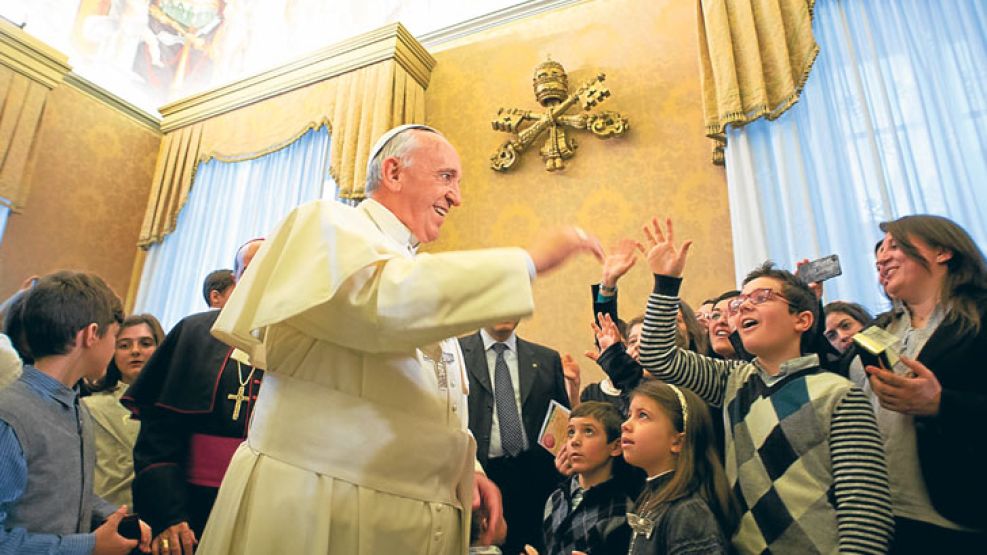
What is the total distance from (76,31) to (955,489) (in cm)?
740

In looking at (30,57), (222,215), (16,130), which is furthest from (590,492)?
(30,57)

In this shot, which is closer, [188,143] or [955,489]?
[955,489]

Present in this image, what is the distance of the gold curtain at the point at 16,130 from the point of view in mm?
5230

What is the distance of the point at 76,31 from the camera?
6164 millimetres

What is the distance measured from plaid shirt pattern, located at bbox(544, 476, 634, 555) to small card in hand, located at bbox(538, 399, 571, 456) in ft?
0.50

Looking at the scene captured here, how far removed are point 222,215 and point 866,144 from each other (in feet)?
17.1

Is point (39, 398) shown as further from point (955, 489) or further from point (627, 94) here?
point (627, 94)

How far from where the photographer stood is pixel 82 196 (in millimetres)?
5969

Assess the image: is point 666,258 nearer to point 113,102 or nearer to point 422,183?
point 422,183

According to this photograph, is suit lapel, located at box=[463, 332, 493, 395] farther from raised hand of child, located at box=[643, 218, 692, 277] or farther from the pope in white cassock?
the pope in white cassock

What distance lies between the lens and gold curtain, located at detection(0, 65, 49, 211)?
5.23 m

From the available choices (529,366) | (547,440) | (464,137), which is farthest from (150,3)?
(547,440)

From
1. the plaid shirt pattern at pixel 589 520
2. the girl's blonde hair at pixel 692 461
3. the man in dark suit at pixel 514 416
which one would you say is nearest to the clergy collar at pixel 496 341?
the man in dark suit at pixel 514 416

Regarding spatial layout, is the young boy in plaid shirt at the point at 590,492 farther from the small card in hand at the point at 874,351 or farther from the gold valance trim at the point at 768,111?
the gold valance trim at the point at 768,111
